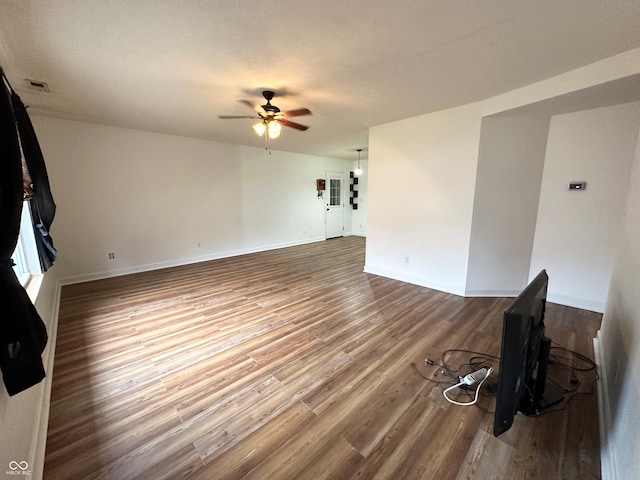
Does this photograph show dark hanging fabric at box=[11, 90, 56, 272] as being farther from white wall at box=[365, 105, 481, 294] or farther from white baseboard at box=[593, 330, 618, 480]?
white baseboard at box=[593, 330, 618, 480]

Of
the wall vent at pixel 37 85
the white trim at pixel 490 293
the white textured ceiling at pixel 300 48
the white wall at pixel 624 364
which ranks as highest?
the white textured ceiling at pixel 300 48

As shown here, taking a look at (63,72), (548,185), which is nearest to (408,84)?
(548,185)

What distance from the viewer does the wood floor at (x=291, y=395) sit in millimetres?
1472

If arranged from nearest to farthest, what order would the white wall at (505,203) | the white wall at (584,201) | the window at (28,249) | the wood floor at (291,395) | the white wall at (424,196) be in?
1. the wood floor at (291,395)
2. the window at (28,249)
3. the white wall at (584,201)
4. the white wall at (505,203)
5. the white wall at (424,196)

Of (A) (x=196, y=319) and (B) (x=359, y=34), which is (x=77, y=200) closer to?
(A) (x=196, y=319)

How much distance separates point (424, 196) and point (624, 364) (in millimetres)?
2849

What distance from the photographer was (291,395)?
1.96 metres

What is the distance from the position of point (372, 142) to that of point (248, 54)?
9.01ft

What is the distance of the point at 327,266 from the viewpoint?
211 inches

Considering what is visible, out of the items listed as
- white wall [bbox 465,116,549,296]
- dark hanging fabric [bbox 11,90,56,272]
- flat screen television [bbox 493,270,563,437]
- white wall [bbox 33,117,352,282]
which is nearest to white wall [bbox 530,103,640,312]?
white wall [bbox 465,116,549,296]

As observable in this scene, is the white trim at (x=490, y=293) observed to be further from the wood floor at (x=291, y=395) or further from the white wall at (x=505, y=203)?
the wood floor at (x=291, y=395)

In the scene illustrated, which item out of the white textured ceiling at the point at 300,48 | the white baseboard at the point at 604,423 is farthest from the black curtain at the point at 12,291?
the white baseboard at the point at 604,423

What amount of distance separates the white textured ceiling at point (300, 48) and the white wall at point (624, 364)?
115 centimetres

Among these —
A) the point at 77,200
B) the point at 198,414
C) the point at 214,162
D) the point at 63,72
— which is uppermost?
the point at 63,72
